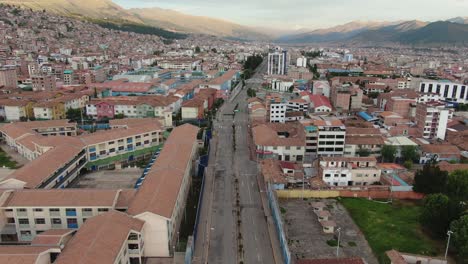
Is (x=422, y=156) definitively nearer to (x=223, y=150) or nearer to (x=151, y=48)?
(x=223, y=150)

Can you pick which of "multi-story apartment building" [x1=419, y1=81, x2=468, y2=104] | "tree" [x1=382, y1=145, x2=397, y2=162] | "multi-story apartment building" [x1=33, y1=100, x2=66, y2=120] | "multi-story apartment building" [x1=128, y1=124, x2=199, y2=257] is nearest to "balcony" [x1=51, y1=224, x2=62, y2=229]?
"multi-story apartment building" [x1=128, y1=124, x2=199, y2=257]

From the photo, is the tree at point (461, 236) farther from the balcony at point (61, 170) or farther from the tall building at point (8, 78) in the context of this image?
the tall building at point (8, 78)

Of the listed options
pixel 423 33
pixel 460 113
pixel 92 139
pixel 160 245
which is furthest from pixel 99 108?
pixel 423 33

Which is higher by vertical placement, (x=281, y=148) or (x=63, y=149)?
(x=63, y=149)

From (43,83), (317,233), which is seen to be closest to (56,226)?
(317,233)

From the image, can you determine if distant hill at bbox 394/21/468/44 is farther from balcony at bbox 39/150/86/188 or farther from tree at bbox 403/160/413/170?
balcony at bbox 39/150/86/188

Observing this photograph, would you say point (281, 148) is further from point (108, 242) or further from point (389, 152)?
point (108, 242)
